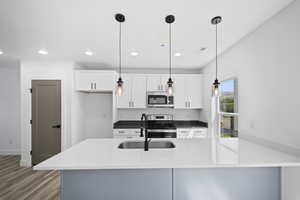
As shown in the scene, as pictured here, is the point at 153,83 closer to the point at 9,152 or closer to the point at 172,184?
the point at 172,184

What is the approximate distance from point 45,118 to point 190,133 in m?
3.49

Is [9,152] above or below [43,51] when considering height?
below

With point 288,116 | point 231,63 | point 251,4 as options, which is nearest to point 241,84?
point 231,63

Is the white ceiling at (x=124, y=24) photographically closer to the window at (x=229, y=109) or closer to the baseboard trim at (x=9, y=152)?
the window at (x=229, y=109)

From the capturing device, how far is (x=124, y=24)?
→ 1930 millimetres

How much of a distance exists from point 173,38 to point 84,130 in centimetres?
327

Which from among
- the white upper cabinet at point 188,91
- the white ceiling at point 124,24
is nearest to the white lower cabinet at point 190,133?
the white upper cabinet at point 188,91

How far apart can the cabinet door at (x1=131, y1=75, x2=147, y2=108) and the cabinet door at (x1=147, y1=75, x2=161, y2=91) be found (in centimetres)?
10

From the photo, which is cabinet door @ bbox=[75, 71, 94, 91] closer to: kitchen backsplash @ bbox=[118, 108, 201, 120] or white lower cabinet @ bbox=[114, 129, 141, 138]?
kitchen backsplash @ bbox=[118, 108, 201, 120]

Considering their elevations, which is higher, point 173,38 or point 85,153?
point 173,38

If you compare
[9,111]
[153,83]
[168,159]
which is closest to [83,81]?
[153,83]

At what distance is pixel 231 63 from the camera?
265 centimetres

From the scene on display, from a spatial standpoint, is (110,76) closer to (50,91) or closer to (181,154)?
(50,91)

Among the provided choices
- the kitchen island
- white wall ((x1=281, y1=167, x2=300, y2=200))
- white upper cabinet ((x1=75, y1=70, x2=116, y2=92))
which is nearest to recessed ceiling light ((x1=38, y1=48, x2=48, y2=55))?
white upper cabinet ((x1=75, y1=70, x2=116, y2=92))
